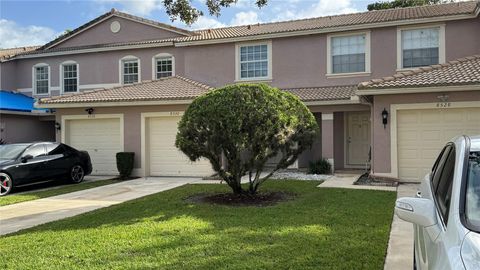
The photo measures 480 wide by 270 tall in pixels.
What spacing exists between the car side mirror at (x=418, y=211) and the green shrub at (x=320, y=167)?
1189 centimetres

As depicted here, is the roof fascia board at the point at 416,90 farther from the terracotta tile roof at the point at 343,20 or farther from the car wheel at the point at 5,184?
the car wheel at the point at 5,184

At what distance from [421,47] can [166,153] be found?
10.2m

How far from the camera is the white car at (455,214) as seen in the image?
249 cm

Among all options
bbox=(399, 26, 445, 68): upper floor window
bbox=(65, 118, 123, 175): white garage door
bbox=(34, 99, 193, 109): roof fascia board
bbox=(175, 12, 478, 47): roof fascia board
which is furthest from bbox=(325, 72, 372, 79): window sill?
bbox=(65, 118, 123, 175): white garage door

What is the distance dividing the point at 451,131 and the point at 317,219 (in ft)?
22.7

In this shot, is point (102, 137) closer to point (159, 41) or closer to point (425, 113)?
point (159, 41)

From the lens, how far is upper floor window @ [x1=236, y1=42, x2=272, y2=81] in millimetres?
18375

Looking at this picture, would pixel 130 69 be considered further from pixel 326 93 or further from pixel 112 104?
pixel 326 93

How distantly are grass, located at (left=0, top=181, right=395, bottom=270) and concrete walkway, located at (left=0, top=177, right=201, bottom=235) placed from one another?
27.3 inches

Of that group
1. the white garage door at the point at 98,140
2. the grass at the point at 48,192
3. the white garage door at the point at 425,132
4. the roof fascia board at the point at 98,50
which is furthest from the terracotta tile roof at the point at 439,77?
the roof fascia board at the point at 98,50

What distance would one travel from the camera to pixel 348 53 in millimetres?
17281

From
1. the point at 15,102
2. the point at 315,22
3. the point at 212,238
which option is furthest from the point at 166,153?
the point at 212,238

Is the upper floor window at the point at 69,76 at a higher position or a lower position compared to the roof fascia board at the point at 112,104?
higher

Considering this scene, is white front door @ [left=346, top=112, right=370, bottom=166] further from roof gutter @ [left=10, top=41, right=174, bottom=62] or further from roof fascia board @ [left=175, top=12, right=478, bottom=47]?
roof gutter @ [left=10, top=41, right=174, bottom=62]
